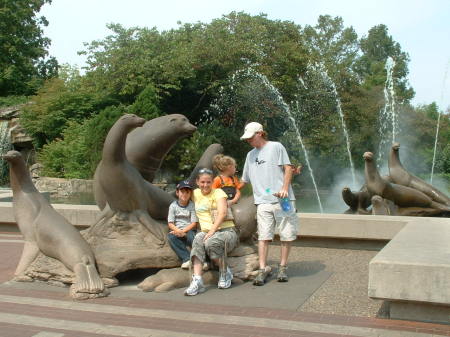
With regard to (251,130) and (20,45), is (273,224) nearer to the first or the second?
(251,130)

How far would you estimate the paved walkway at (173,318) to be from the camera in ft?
13.9

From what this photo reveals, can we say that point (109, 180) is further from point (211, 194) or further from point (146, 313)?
point (146, 313)

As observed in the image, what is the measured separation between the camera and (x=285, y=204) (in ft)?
18.9

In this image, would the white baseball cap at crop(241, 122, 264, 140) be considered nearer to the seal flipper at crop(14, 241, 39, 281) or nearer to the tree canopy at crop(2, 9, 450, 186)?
the seal flipper at crop(14, 241, 39, 281)

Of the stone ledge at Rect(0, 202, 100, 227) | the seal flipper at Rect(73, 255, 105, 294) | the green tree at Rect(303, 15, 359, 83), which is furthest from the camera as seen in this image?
the green tree at Rect(303, 15, 359, 83)

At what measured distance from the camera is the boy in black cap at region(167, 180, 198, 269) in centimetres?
578

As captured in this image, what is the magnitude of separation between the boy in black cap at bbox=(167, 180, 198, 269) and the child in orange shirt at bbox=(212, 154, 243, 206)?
420 millimetres

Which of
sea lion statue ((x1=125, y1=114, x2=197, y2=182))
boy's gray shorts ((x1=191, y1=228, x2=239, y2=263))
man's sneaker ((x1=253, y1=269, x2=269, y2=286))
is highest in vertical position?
sea lion statue ((x1=125, y1=114, x2=197, y2=182))

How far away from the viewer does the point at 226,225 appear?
5.70 meters

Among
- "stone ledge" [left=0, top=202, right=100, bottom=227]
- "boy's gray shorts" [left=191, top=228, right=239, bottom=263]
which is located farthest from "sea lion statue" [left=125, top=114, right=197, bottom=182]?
"stone ledge" [left=0, top=202, right=100, bottom=227]

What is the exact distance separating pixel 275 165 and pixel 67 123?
22.8 m

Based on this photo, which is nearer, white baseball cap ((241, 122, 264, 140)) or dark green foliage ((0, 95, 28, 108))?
white baseball cap ((241, 122, 264, 140))

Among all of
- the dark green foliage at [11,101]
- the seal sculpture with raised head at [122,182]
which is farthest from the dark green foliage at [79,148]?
the seal sculpture with raised head at [122,182]

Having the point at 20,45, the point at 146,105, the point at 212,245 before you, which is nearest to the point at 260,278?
the point at 212,245
